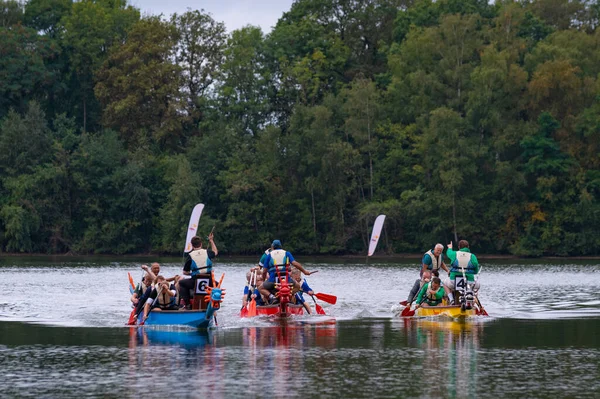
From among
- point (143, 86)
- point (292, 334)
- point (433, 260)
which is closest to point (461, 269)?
point (433, 260)

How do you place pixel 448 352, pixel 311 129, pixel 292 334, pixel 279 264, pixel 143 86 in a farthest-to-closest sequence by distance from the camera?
1. pixel 143 86
2. pixel 311 129
3. pixel 279 264
4. pixel 292 334
5. pixel 448 352

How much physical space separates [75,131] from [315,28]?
21408 mm

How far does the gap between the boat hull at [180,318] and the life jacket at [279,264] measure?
Answer: 2946 mm

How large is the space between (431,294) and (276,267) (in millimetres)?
4364

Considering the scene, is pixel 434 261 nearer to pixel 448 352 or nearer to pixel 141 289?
pixel 141 289

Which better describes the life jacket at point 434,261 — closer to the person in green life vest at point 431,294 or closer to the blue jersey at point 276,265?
the person in green life vest at point 431,294

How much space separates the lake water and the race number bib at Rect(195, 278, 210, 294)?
104 cm

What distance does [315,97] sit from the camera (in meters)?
102

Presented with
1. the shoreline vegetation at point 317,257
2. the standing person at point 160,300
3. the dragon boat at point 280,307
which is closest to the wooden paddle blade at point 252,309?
the dragon boat at point 280,307

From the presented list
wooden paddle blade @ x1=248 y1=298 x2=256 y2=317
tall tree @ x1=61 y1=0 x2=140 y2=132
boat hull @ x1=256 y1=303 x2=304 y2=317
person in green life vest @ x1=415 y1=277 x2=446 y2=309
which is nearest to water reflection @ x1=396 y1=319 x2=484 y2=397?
person in green life vest @ x1=415 y1=277 x2=446 y2=309

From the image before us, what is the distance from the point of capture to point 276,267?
1315 inches

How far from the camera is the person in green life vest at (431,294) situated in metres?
34.2

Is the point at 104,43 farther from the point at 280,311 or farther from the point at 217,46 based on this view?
the point at 280,311

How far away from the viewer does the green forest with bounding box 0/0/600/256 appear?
300 ft
